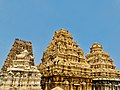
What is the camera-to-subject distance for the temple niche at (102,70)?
136 feet

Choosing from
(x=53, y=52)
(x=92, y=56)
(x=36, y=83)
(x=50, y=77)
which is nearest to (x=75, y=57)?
(x=53, y=52)

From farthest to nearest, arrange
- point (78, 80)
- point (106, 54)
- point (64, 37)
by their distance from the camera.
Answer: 1. point (106, 54)
2. point (64, 37)
3. point (78, 80)

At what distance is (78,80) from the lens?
35938mm

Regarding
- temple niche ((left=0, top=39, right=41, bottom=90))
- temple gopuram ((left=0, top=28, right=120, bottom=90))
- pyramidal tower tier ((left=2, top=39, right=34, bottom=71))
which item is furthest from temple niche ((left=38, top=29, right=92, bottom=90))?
temple niche ((left=0, top=39, right=41, bottom=90))

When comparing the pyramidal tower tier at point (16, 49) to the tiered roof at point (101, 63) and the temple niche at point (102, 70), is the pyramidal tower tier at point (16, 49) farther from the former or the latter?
the temple niche at point (102, 70)

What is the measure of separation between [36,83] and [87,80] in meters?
15.0

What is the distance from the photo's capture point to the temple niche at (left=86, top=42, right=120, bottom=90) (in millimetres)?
41438

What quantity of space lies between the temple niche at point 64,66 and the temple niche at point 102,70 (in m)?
4.43

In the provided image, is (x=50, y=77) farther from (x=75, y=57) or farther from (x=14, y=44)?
(x=14, y=44)

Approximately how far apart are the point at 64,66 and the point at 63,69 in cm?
64

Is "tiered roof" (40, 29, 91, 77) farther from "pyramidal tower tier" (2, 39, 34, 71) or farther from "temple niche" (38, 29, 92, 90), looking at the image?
"pyramidal tower tier" (2, 39, 34, 71)

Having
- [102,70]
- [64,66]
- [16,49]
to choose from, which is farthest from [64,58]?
[16,49]

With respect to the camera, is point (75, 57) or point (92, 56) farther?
point (92, 56)

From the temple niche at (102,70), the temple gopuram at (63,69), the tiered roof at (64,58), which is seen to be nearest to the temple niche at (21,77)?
A: the temple gopuram at (63,69)
